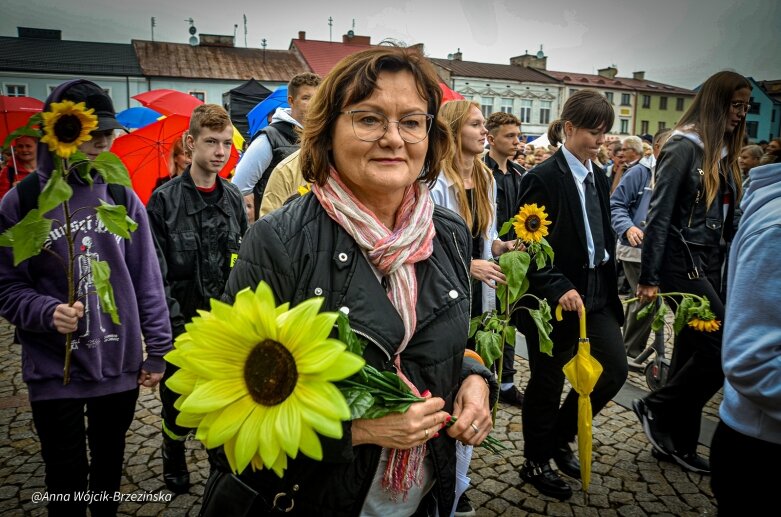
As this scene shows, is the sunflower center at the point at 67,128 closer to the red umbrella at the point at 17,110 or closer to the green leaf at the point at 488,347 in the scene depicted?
the green leaf at the point at 488,347

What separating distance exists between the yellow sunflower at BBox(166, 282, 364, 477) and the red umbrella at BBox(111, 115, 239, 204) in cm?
→ 543

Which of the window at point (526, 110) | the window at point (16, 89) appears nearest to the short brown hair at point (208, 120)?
the window at point (16, 89)

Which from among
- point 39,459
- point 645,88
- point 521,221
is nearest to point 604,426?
point 521,221

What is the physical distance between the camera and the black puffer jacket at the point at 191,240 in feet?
10.9

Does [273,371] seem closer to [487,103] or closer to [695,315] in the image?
[695,315]

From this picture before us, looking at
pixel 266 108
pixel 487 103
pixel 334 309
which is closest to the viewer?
pixel 334 309

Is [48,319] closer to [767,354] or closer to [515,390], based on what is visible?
[767,354]

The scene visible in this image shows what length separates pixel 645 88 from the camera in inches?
2293

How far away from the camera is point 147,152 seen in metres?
6.36

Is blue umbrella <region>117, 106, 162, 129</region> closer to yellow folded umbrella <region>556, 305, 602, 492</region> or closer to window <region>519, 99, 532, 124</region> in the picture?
yellow folded umbrella <region>556, 305, 602, 492</region>

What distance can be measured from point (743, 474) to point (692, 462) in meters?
2.19

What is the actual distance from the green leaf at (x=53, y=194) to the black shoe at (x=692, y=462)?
13.3ft

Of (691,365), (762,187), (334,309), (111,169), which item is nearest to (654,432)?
(691,365)

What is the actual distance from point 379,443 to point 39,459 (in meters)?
3.45
